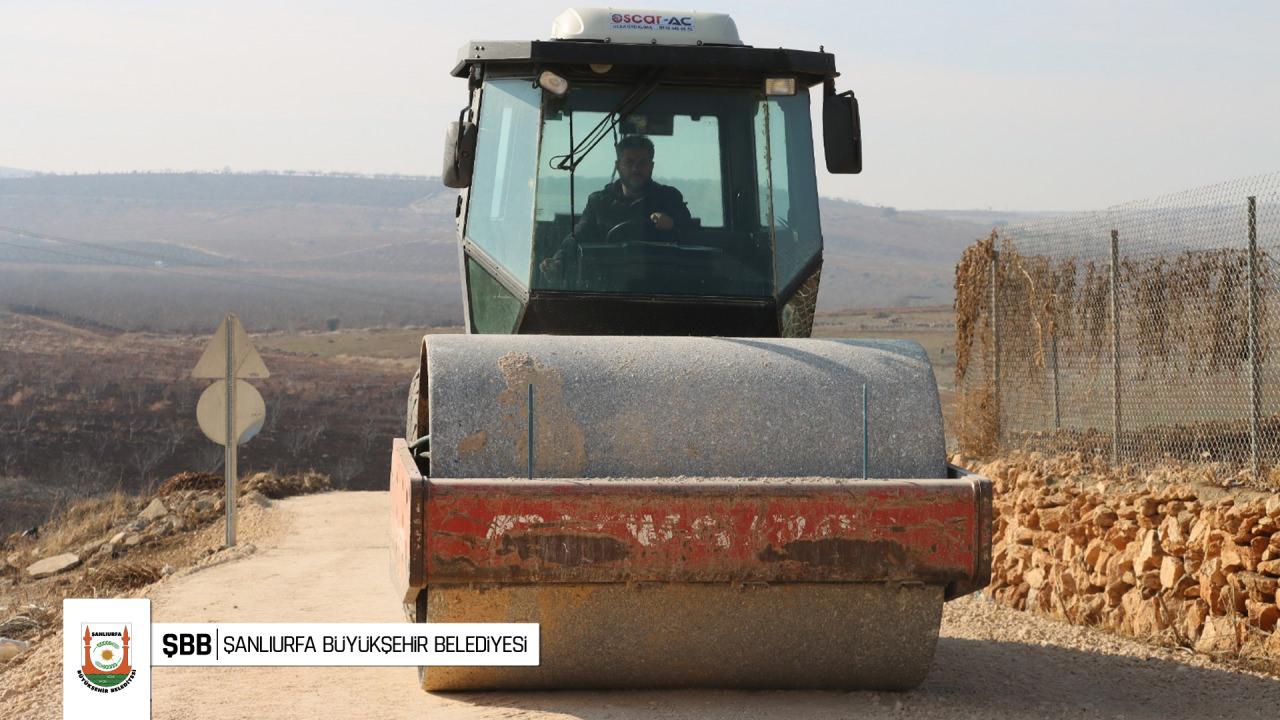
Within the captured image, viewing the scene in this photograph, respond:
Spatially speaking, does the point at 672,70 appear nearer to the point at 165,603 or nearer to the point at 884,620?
the point at 884,620

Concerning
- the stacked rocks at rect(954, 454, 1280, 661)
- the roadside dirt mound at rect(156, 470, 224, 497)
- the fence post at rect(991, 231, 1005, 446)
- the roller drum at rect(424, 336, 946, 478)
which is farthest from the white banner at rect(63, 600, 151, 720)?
the roadside dirt mound at rect(156, 470, 224, 497)

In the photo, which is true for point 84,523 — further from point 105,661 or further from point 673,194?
point 673,194

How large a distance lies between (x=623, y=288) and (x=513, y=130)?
1090 mm

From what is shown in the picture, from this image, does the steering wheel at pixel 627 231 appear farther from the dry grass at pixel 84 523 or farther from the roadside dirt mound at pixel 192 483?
the roadside dirt mound at pixel 192 483

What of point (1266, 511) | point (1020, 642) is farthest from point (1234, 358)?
→ point (1020, 642)

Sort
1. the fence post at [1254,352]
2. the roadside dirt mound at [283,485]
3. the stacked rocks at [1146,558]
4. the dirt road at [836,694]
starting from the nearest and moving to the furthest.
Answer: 1. the dirt road at [836,694]
2. the stacked rocks at [1146,558]
3. the fence post at [1254,352]
4. the roadside dirt mound at [283,485]

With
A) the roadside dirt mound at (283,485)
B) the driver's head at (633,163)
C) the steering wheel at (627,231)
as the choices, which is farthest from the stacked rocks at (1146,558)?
the roadside dirt mound at (283,485)

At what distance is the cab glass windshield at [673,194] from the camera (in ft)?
25.5

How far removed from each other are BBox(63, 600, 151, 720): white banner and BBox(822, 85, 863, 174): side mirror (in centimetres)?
402

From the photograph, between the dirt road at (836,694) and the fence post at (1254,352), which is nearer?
the dirt road at (836,694)

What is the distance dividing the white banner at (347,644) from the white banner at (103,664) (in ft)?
1.14

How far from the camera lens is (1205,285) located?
11516 mm

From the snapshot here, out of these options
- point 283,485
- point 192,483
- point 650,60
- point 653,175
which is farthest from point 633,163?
point 192,483

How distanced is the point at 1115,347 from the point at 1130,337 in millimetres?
184
